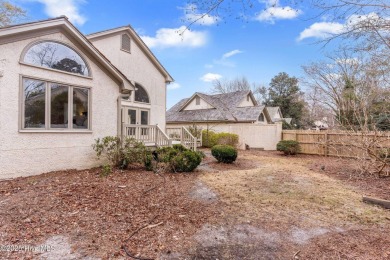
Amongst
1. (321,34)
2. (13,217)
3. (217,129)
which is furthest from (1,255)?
(217,129)

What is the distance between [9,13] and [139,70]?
11147mm

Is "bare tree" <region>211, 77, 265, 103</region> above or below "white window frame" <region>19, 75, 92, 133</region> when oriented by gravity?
above

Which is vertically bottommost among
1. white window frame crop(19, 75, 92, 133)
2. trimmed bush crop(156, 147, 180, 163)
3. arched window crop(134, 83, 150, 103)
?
trimmed bush crop(156, 147, 180, 163)

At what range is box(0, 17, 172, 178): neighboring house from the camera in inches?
257

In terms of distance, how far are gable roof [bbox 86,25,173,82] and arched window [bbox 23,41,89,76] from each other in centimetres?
382

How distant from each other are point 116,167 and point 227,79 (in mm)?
35636

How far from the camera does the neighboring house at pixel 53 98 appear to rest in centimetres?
652

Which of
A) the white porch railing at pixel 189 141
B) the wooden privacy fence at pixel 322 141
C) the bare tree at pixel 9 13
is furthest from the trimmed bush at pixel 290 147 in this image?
the bare tree at pixel 9 13

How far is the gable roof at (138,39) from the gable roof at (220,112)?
7620mm

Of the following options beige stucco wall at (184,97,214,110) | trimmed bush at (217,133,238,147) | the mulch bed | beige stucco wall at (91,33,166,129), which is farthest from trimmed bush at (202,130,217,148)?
the mulch bed

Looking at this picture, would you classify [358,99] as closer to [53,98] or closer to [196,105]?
[53,98]

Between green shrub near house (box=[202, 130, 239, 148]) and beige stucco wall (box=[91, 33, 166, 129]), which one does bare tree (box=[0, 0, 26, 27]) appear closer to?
beige stucco wall (box=[91, 33, 166, 129])

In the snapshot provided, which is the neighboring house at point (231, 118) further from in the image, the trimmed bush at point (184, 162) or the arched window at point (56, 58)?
the arched window at point (56, 58)

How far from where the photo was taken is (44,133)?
23.6ft
